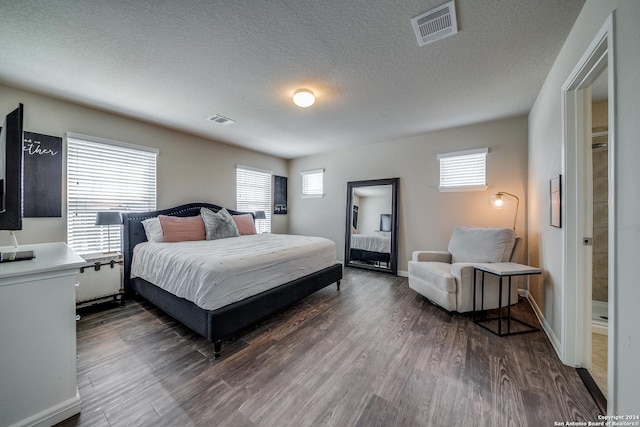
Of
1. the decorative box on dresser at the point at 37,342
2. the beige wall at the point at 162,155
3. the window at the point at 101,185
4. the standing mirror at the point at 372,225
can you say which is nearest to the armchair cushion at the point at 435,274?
the standing mirror at the point at 372,225

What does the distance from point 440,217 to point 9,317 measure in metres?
4.59

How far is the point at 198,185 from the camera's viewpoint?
4.21 meters

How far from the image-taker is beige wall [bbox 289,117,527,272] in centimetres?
340

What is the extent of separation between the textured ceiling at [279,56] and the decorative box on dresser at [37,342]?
1.76 m

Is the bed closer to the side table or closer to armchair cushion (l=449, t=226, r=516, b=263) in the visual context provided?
armchair cushion (l=449, t=226, r=516, b=263)

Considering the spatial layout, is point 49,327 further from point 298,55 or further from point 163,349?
point 298,55

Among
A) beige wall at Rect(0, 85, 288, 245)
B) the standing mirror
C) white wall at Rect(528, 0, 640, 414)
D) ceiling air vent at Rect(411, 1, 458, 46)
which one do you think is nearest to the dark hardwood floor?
white wall at Rect(528, 0, 640, 414)

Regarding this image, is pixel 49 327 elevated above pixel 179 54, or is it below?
below

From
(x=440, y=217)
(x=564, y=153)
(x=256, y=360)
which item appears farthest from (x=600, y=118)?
(x=256, y=360)

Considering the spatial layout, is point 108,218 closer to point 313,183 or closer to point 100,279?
point 100,279

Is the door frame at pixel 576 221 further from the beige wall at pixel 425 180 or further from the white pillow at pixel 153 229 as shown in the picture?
the white pillow at pixel 153 229

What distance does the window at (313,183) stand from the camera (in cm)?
542

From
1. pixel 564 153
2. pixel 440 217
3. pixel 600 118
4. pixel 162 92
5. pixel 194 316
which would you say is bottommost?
A: pixel 194 316

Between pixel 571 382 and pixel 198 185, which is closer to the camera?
pixel 571 382
